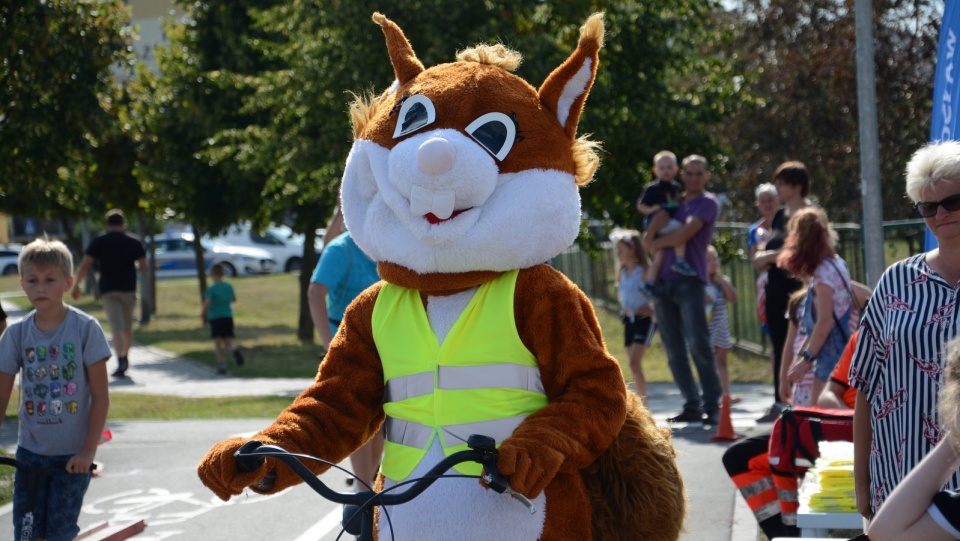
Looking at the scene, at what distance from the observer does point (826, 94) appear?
2030 centimetres

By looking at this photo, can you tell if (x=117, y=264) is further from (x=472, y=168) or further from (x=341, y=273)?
(x=472, y=168)

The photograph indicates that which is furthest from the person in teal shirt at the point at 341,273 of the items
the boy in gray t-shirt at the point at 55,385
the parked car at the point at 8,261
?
the parked car at the point at 8,261

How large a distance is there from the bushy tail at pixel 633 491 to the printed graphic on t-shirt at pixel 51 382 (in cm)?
275

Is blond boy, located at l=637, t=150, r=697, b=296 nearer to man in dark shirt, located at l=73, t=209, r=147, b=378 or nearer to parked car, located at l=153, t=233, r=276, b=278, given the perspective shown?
man in dark shirt, located at l=73, t=209, r=147, b=378

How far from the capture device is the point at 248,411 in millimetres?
12508

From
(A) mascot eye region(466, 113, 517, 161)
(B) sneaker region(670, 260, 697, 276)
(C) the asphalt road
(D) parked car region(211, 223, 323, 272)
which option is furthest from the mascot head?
(D) parked car region(211, 223, 323, 272)

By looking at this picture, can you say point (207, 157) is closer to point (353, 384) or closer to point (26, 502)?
point (26, 502)

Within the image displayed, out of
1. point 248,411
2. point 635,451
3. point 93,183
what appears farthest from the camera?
point 93,183

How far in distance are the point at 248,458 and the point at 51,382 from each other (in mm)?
2451

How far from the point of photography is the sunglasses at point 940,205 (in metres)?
3.84

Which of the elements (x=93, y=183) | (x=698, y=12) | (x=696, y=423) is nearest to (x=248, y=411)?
Answer: (x=696, y=423)

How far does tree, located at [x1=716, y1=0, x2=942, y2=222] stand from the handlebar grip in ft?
49.5

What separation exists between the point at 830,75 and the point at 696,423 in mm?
11486

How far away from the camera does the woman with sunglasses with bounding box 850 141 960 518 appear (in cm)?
385
